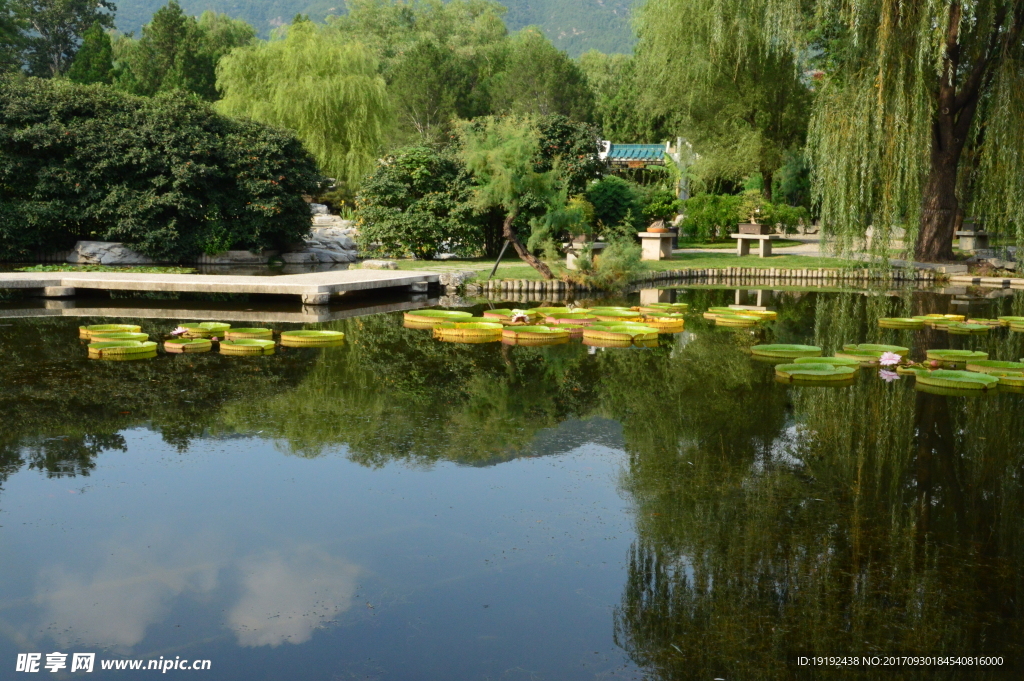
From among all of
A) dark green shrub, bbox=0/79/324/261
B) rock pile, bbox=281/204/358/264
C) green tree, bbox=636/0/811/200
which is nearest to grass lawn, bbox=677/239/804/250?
green tree, bbox=636/0/811/200

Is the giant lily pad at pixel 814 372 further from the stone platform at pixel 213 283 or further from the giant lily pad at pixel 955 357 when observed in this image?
the stone platform at pixel 213 283

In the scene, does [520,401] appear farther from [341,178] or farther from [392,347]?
[341,178]

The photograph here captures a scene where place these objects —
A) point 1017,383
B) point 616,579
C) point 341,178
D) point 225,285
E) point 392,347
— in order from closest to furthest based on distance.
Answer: point 616,579
point 1017,383
point 392,347
point 225,285
point 341,178

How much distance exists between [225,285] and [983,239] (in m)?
15.8

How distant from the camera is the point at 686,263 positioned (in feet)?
58.5

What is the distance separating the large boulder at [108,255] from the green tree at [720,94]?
12359 millimetres

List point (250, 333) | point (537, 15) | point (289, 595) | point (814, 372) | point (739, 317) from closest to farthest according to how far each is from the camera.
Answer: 1. point (289, 595)
2. point (814, 372)
3. point (250, 333)
4. point (739, 317)
5. point (537, 15)

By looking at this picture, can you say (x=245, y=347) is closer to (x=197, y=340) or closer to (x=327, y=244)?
(x=197, y=340)

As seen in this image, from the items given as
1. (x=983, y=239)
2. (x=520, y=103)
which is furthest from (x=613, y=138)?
(x=983, y=239)

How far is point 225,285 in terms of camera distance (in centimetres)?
1223

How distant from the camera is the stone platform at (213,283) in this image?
1223 centimetres

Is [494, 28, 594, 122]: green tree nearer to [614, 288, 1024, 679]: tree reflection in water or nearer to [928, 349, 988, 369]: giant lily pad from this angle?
A: [928, 349, 988, 369]: giant lily pad

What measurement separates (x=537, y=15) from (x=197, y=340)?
431 ft

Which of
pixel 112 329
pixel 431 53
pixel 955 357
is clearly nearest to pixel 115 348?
pixel 112 329
